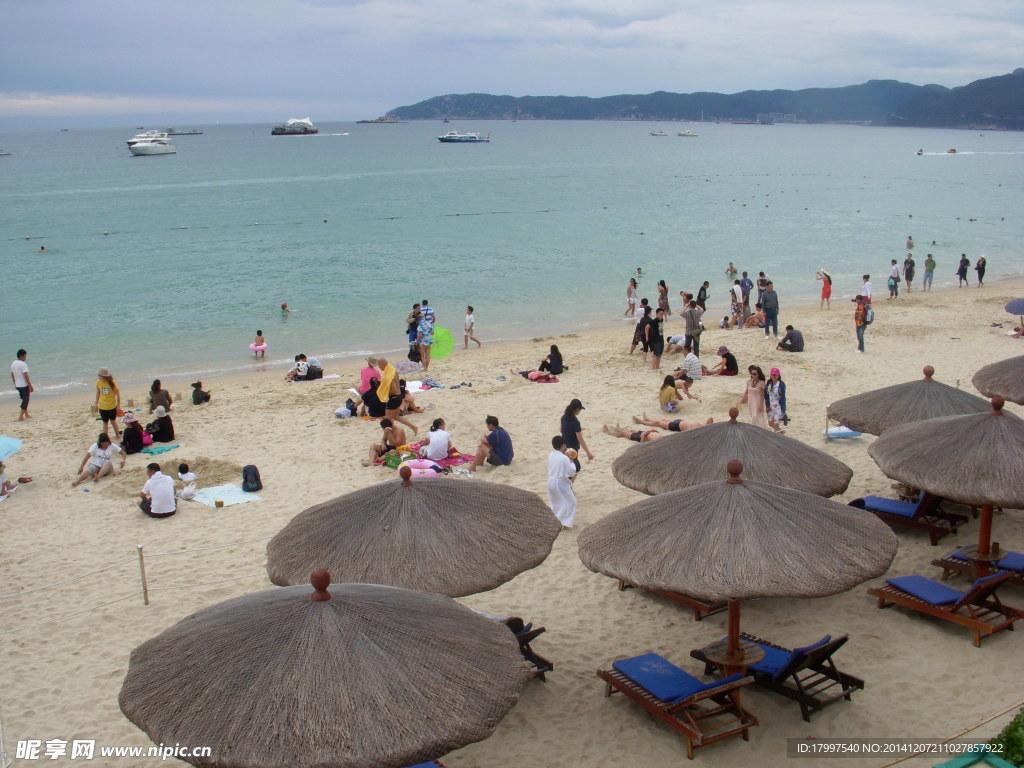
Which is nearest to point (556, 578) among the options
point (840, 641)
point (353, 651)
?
point (840, 641)

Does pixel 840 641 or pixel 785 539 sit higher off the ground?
pixel 785 539

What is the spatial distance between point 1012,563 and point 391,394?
9.08 m

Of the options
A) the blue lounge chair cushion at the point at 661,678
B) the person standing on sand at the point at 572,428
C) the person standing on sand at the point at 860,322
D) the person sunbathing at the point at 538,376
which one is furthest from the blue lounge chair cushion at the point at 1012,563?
the person standing on sand at the point at 860,322

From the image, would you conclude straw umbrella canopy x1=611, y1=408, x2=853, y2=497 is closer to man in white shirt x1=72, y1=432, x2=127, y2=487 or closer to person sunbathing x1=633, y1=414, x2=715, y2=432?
person sunbathing x1=633, y1=414, x2=715, y2=432

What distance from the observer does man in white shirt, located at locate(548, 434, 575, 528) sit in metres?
9.66

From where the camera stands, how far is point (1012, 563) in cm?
786

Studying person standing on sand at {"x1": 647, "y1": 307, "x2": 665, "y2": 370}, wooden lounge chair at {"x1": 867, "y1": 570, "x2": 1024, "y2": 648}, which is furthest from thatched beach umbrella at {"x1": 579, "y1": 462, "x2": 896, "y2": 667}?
person standing on sand at {"x1": 647, "y1": 307, "x2": 665, "y2": 370}

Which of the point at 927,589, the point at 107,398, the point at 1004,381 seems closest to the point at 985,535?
the point at 927,589

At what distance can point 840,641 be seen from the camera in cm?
634

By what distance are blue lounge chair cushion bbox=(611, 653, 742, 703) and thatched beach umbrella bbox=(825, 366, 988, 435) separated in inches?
169

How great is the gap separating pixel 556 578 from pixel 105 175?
337 ft

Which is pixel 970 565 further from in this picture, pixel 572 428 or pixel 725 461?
pixel 572 428

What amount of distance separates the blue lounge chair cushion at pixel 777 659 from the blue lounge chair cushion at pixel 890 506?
3.32m

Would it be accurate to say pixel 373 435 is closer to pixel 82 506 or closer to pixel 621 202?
pixel 82 506
